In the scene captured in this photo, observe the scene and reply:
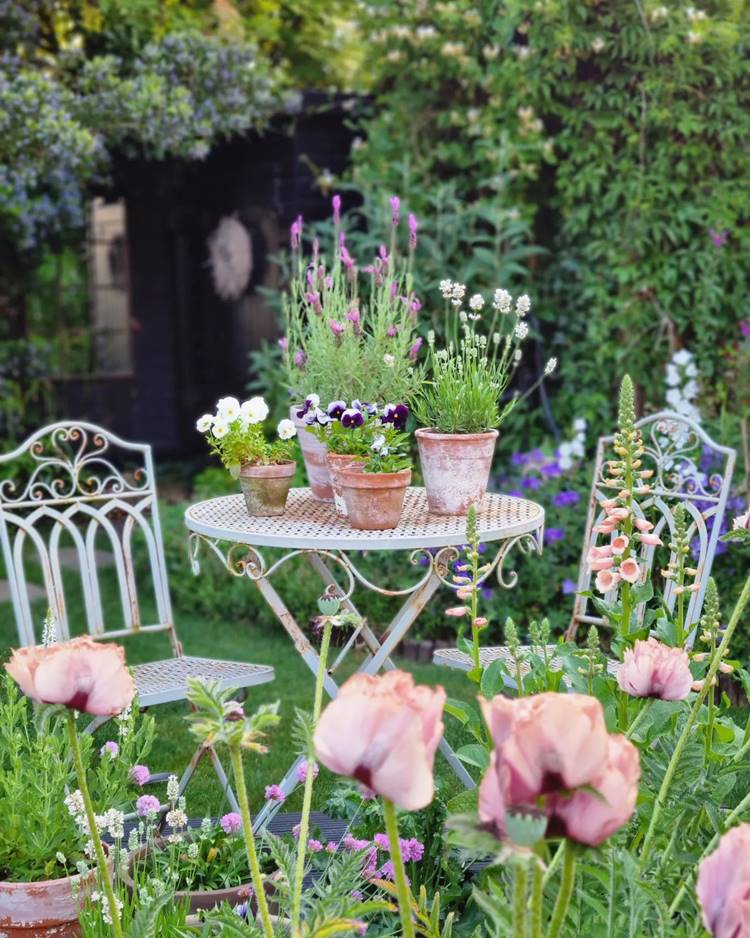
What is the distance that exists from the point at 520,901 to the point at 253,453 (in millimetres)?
1976

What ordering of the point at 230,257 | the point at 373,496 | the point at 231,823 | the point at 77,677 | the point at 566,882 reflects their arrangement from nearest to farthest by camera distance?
the point at 566,882 → the point at 77,677 → the point at 231,823 → the point at 373,496 → the point at 230,257

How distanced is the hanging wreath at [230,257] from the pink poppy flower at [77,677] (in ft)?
22.7

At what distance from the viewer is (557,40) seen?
505 centimetres

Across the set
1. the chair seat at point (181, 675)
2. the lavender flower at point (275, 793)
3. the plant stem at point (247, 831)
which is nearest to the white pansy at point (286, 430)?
the chair seat at point (181, 675)

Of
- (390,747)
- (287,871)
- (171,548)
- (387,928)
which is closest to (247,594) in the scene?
(171,548)

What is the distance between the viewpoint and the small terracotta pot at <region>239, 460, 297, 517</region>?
9.60ft

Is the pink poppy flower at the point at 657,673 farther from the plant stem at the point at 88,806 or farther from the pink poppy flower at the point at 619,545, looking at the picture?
the plant stem at the point at 88,806

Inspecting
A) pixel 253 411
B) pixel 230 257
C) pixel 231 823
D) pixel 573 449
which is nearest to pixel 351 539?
pixel 253 411

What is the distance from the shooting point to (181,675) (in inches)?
123

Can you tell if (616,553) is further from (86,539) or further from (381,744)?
(86,539)

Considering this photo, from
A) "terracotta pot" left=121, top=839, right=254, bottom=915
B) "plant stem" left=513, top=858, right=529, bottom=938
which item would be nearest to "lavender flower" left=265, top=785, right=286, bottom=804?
"terracotta pot" left=121, top=839, right=254, bottom=915

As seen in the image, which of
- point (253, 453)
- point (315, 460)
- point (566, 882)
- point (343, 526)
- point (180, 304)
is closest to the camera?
point (566, 882)

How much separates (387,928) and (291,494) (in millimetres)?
1534

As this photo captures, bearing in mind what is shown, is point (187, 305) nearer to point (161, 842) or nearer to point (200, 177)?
point (200, 177)
